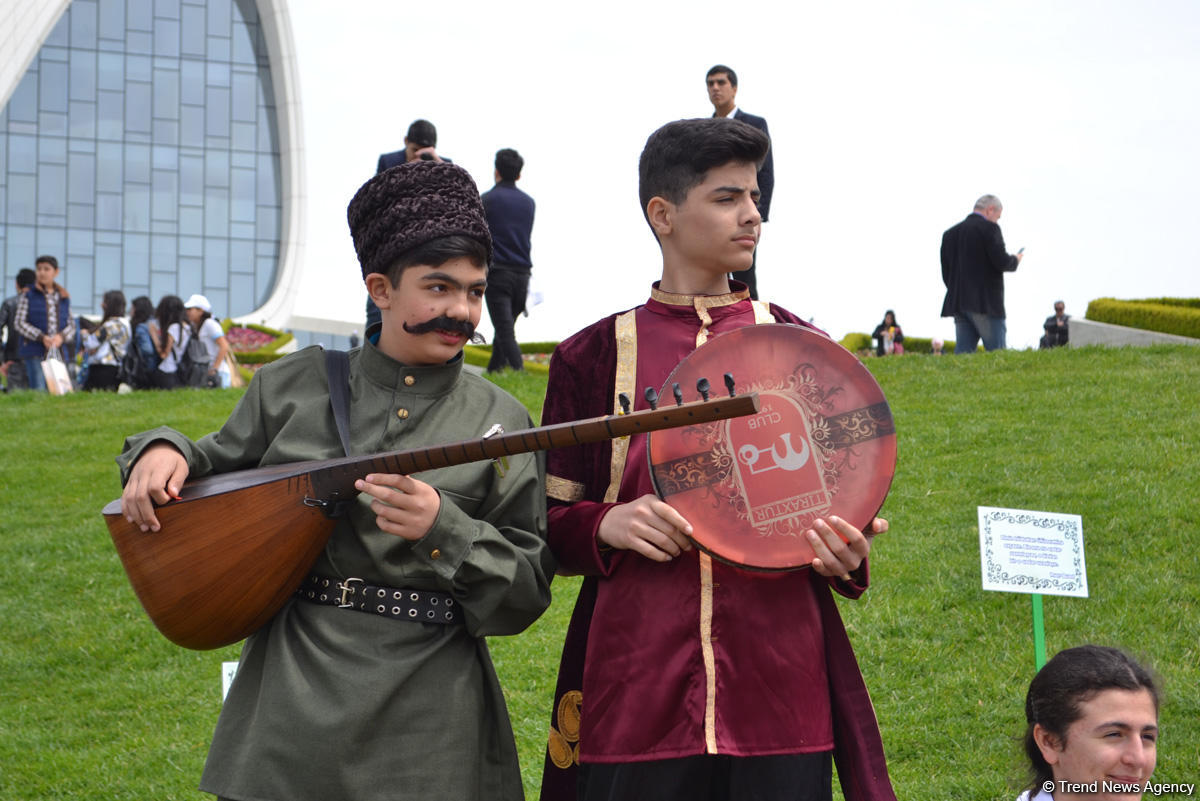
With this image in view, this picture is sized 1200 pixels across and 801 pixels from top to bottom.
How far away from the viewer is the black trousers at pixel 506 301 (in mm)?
10086

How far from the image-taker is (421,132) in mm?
8414

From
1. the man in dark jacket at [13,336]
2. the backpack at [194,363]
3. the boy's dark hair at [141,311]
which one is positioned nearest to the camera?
the boy's dark hair at [141,311]

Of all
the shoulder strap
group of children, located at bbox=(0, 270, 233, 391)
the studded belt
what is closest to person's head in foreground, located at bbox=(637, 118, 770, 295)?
Answer: the shoulder strap

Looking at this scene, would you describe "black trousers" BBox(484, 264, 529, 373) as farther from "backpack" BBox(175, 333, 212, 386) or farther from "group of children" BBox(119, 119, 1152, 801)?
"group of children" BBox(119, 119, 1152, 801)

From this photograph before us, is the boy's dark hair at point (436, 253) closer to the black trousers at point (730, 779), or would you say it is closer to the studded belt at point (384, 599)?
the studded belt at point (384, 599)

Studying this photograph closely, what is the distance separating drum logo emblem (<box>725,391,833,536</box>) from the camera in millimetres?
2455

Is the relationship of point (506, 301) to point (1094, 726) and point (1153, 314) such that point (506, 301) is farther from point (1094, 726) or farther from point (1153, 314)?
point (1153, 314)

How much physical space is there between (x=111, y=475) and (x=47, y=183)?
39500mm

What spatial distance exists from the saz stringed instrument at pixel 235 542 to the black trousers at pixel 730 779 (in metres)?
0.67

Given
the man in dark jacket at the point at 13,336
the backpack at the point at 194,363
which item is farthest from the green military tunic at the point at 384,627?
the man in dark jacket at the point at 13,336

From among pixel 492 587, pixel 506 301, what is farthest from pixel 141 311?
pixel 492 587

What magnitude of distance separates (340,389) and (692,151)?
2.93ft

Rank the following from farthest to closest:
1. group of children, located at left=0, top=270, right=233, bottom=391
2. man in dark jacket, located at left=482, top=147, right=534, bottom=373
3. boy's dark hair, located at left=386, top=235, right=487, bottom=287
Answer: group of children, located at left=0, top=270, right=233, bottom=391 → man in dark jacket, located at left=482, top=147, right=534, bottom=373 → boy's dark hair, located at left=386, top=235, right=487, bottom=287

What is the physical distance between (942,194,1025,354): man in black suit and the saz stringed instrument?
982cm
